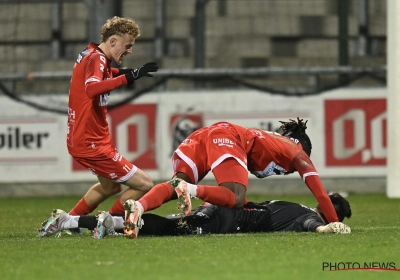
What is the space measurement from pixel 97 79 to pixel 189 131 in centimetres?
625

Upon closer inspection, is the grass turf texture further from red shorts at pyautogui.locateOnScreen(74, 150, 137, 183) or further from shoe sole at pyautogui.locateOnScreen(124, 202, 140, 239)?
red shorts at pyautogui.locateOnScreen(74, 150, 137, 183)

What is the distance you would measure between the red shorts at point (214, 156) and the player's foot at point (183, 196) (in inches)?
21.3

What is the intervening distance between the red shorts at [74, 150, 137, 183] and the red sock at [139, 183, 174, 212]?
1.02 meters

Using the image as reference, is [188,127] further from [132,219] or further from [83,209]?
[132,219]

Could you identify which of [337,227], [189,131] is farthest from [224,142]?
[189,131]

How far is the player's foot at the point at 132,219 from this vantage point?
7.00 m

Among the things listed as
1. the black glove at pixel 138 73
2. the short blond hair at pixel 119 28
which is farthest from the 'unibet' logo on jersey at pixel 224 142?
the short blond hair at pixel 119 28

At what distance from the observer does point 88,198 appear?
28.1 ft

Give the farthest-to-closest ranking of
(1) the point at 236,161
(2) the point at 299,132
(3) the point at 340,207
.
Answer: (2) the point at 299,132 < (3) the point at 340,207 < (1) the point at 236,161

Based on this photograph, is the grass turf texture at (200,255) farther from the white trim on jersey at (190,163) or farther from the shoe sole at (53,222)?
the white trim on jersey at (190,163)

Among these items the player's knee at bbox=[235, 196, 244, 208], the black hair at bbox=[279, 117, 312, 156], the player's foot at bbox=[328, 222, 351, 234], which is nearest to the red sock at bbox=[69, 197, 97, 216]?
the player's knee at bbox=[235, 196, 244, 208]

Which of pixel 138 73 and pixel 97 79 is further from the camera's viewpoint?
pixel 138 73

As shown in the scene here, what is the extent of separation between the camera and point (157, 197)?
23.8 ft

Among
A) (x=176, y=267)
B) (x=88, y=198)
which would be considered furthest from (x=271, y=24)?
(x=176, y=267)
